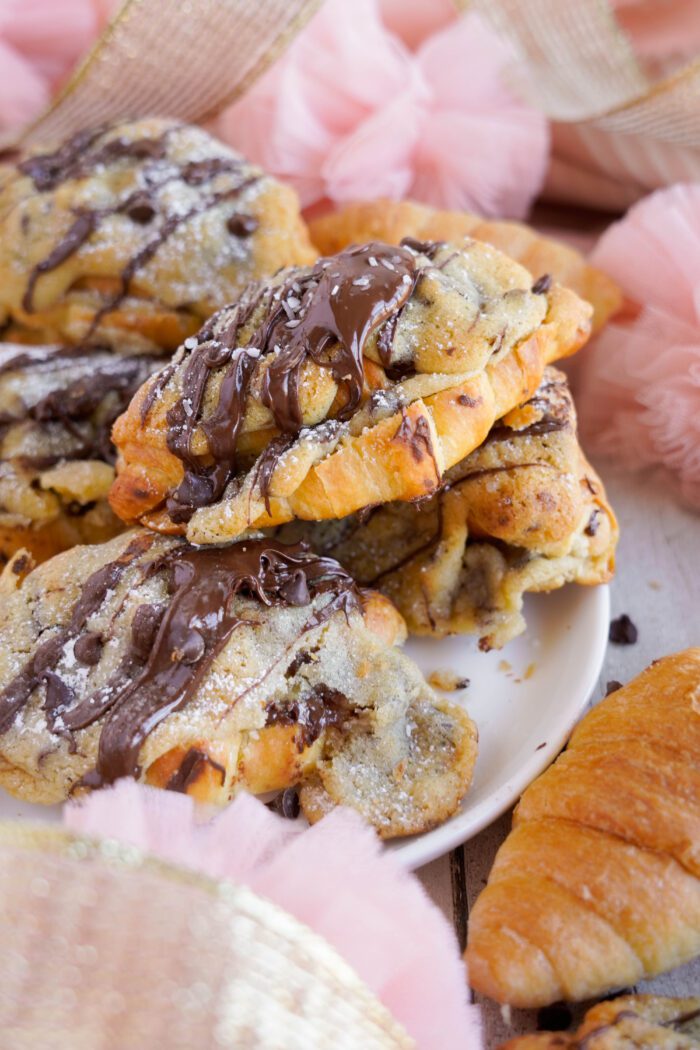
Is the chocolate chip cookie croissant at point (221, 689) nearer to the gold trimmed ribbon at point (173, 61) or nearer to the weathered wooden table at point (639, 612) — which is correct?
the weathered wooden table at point (639, 612)

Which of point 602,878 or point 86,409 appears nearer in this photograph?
point 602,878

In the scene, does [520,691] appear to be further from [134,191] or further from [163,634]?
[134,191]

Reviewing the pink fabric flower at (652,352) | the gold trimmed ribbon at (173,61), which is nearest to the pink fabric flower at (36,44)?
the gold trimmed ribbon at (173,61)

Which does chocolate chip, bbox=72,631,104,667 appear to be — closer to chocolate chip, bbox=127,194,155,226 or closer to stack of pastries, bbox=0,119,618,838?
stack of pastries, bbox=0,119,618,838

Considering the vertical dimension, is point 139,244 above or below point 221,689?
above

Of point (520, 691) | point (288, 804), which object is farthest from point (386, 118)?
→ point (288, 804)

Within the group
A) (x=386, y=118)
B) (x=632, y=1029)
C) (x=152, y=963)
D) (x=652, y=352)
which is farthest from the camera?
(x=386, y=118)

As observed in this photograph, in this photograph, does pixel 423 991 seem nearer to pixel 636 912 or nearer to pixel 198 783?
pixel 636 912

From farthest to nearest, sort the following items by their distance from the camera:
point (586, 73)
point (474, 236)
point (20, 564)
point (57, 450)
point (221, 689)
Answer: point (586, 73) < point (474, 236) < point (57, 450) < point (20, 564) < point (221, 689)
